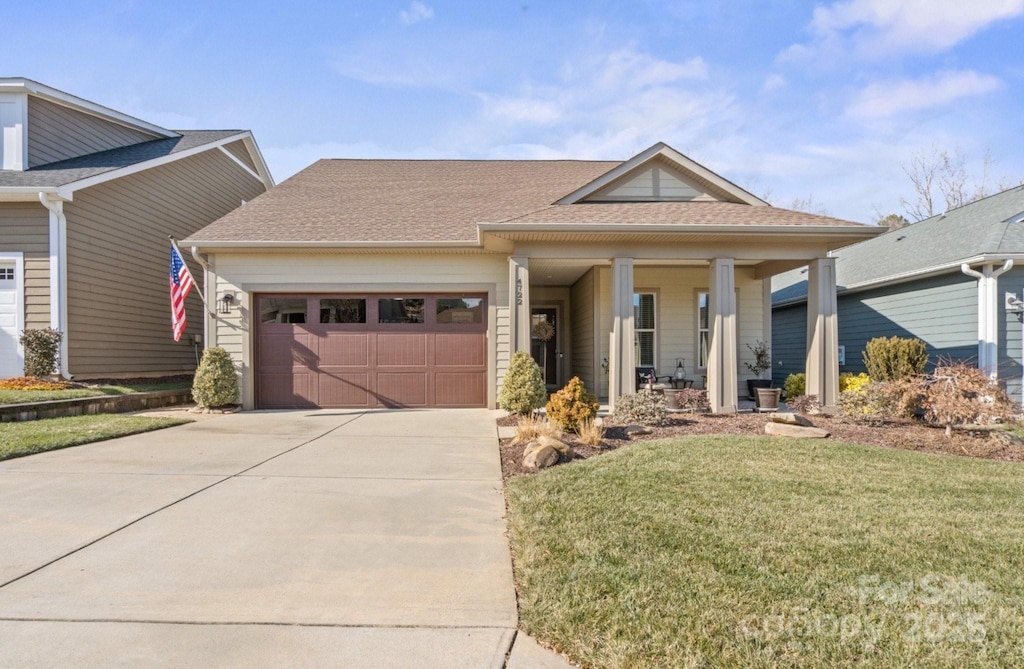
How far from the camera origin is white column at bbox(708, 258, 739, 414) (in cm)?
953

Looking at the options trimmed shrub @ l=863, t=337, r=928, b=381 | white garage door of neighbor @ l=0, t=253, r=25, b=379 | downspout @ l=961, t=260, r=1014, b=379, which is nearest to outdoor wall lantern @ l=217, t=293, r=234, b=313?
white garage door of neighbor @ l=0, t=253, r=25, b=379

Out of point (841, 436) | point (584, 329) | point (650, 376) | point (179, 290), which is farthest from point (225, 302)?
point (841, 436)

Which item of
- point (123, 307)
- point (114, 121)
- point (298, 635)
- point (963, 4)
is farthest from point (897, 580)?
point (114, 121)

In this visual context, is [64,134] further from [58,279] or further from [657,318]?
[657,318]

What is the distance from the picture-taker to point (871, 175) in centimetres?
2638

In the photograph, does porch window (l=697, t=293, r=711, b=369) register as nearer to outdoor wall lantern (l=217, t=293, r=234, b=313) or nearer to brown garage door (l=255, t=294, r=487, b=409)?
brown garage door (l=255, t=294, r=487, b=409)

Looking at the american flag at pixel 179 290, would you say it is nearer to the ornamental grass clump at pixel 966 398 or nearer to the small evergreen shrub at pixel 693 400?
the small evergreen shrub at pixel 693 400

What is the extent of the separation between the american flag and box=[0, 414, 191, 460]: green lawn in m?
1.85

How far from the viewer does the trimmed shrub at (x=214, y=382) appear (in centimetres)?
988

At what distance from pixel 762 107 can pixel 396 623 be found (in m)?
16.6

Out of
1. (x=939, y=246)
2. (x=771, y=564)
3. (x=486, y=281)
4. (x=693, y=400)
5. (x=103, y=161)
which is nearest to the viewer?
(x=771, y=564)

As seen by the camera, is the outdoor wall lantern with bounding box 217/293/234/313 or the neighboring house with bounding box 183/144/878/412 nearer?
the neighboring house with bounding box 183/144/878/412

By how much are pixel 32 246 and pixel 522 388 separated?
9.79 meters

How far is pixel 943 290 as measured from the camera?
35.1ft
